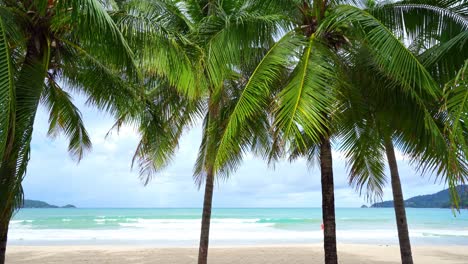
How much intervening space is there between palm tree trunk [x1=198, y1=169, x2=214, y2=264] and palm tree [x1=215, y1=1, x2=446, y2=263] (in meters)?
3.52

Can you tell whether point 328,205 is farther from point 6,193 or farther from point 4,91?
point 4,91

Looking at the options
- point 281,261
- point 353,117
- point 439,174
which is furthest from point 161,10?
point 281,261

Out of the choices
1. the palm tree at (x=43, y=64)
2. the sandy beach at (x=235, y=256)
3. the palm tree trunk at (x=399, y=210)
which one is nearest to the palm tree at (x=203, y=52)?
the palm tree at (x=43, y=64)

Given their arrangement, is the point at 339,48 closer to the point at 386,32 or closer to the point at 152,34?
the point at 386,32

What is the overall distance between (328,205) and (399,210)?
119 inches

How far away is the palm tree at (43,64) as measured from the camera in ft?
17.9

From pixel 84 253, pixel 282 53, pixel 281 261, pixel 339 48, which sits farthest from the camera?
pixel 84 253

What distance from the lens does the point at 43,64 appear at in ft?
22.6

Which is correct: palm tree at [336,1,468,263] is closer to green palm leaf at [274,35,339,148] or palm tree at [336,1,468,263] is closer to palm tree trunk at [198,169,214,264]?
green palm leaf at [274,35,339,148]

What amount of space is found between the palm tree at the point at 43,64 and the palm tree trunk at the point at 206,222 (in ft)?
9.73

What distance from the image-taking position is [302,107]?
220 inches

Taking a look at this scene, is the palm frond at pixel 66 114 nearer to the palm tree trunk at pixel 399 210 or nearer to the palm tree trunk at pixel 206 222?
the palm tree trunk at pixel 206 222

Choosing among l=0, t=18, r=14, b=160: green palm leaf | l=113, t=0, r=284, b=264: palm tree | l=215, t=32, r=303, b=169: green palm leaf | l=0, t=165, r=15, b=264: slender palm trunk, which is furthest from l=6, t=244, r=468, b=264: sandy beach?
l=0, t=18, r=14, b=160: green palm leaf

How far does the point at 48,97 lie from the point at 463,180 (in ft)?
26.4
